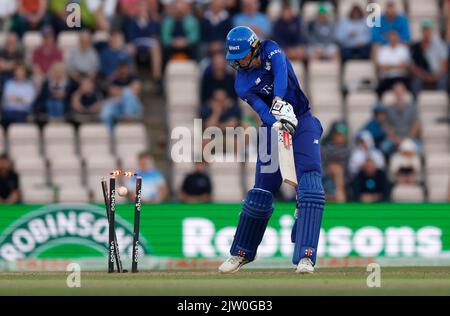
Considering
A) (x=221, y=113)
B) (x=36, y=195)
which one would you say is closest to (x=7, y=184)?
(x=36, y=195)

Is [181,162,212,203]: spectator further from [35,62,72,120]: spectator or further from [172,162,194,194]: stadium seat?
[35,62,72,120]: spectator

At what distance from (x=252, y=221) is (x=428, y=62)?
29.2 feet

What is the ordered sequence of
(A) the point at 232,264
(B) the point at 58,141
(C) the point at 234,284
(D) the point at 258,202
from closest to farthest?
1. (C) the point at 234,284
2. (D) the point at 258,202
3. (A) the point at 232,264
4. (B) the point at 58,141

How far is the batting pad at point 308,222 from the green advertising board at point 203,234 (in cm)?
510

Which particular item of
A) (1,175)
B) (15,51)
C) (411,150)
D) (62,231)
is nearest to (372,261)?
(411,150)

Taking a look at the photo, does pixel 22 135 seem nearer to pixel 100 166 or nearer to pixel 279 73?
pixel 100 166

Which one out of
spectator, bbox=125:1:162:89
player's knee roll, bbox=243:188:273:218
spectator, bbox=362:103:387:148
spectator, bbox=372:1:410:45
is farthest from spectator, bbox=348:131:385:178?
player's knee roll, bbox=243:188:273:218

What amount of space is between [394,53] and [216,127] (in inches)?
129

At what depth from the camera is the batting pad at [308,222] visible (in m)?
12.6

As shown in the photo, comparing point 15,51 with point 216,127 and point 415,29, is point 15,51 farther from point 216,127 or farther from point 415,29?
point 415,29

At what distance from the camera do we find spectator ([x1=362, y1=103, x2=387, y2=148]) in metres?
20.1

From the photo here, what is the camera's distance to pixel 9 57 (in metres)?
21.3

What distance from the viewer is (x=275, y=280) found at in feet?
39.5

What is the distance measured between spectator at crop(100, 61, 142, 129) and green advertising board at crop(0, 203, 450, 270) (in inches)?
115
